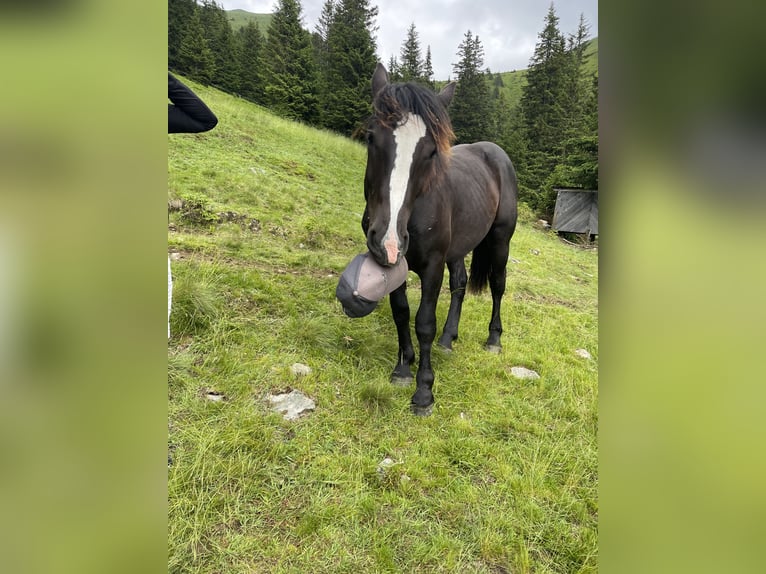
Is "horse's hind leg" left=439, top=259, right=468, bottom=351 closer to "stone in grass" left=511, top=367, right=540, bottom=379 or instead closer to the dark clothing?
"stone in grass" left=511, top=367, right=540, bottom=379

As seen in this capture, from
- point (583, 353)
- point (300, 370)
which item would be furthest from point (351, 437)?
point (583, 353)

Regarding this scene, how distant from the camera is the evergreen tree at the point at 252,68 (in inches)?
833

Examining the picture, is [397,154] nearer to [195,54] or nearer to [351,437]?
[351,437]

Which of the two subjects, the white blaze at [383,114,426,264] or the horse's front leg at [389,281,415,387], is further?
the horse's front leg at [389,281,415,387]

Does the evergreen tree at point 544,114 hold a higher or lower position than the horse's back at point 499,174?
higher

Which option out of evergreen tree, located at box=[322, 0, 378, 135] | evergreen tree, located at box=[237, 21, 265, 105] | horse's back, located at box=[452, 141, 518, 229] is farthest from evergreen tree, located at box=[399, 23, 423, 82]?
horse's back, located at box=[452, 141, 518, 229]

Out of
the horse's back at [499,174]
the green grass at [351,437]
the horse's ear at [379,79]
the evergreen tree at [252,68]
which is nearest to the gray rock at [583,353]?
the green grass at [351,437]

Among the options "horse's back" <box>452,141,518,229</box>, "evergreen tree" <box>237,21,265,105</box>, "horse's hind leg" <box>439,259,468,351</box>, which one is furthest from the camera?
"evergreen tree" <box>237,21,265,105</box>

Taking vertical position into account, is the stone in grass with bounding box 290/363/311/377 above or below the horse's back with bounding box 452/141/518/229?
below

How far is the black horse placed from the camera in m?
2.13

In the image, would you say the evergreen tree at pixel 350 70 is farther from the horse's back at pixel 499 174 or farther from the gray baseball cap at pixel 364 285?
the gray baseball cap at pixel 364 285

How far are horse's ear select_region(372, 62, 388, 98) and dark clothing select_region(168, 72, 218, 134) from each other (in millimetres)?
1117

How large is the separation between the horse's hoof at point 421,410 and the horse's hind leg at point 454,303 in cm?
108

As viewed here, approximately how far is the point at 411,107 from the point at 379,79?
0.56 meters
